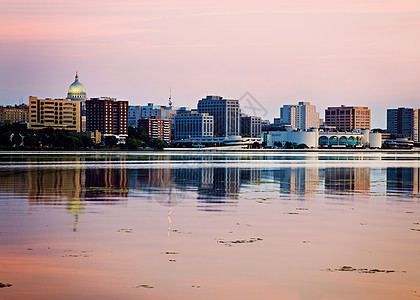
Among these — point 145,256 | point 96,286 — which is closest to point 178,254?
point 145,256

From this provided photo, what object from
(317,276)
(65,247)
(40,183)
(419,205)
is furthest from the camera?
(40,183)

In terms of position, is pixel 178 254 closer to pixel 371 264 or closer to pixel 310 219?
pixel 371 264

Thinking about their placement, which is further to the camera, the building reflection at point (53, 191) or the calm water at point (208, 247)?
the building reflection at point (53, 191)

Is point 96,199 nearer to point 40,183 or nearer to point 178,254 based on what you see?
point 40,183

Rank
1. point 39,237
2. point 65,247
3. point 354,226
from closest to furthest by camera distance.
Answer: point 65,247
point 39,237
point 354,226

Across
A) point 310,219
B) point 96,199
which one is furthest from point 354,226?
point 96,199

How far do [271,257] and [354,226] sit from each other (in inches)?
297

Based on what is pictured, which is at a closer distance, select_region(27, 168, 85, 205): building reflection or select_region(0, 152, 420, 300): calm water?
select_region(0, 152, 420, 300): calm water

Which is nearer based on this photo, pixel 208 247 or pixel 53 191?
pixel 208 247

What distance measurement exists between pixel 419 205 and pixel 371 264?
1654cm

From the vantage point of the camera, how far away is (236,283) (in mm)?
15539

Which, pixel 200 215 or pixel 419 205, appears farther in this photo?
pixel 419 205

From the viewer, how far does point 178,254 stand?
1872 centimetres

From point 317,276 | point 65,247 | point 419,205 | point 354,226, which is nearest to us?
point 317,276
